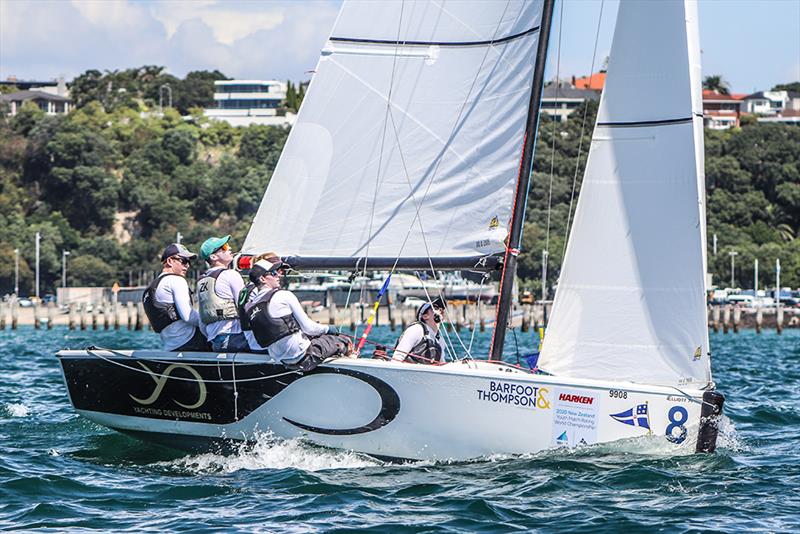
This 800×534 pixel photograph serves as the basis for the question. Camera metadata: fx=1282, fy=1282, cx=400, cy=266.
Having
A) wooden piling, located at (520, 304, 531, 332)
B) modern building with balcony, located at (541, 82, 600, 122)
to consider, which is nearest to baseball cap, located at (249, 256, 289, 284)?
wooden piling, located at (520, 304, 531, 332)

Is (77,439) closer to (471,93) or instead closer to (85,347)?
(85,347)

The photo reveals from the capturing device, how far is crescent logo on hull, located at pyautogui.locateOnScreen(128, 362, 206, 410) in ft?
38.0

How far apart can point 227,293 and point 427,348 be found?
1.96 m

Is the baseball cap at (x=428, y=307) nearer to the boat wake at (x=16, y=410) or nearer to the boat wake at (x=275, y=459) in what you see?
the boat wake at (x=275, y=459)

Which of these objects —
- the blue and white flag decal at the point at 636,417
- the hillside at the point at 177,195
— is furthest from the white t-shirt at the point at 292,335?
the hillside at the point at 177,195

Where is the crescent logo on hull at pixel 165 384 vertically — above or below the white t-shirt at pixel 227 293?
below

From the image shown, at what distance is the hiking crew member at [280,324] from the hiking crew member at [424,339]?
912 millimetres

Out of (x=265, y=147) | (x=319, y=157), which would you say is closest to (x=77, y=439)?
(x=319, y=157)

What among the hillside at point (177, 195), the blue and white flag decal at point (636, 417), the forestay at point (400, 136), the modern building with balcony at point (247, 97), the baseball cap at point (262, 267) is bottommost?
the blue and white flag decal at point (636, 417)

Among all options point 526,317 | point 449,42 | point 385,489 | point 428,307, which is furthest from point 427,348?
point 526,317

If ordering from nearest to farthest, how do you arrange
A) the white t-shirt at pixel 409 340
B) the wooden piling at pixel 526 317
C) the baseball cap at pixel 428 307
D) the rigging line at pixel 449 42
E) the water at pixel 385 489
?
1. the water at pixel 385 489
2. the white t-shirt at pixel 409 340
3. the baseball cap at pixel 428 307
4. the rigging line at pixel 449 42
5. the wooden piling at pixel 526 317

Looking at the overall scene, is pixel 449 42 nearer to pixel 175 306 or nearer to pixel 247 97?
pixel 175 306

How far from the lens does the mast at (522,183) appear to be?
40.4 ft

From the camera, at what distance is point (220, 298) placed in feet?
38.1
